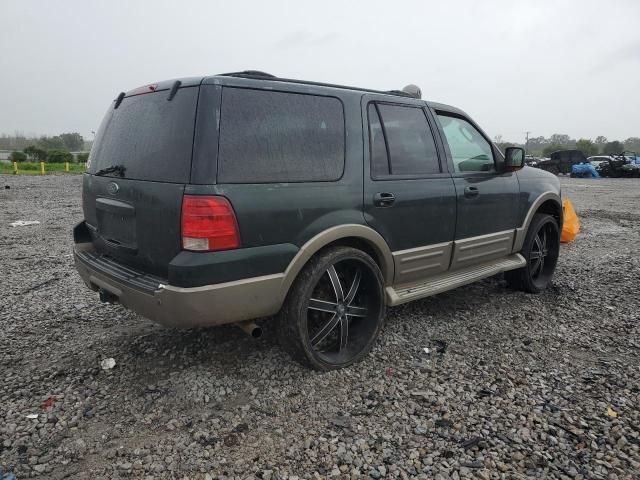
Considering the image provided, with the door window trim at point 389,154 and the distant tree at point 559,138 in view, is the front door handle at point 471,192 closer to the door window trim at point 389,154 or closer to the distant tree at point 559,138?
the door window trim at point 389,154

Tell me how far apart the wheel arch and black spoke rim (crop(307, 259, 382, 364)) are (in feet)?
0.50

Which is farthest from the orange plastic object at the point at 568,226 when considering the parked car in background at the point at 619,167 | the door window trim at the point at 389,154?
the parked car in background at the point at 619,167

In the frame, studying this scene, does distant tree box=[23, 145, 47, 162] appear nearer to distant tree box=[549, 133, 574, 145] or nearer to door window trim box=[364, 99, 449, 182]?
door window trim box=[364, 99, 449, 182]

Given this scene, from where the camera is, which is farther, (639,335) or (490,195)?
(490,195)

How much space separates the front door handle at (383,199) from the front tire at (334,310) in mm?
375

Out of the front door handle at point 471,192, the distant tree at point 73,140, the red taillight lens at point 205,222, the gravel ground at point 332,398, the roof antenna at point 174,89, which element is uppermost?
the distant tree at point 73,140

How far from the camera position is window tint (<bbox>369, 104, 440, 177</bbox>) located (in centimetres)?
345

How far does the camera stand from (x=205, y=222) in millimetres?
2539

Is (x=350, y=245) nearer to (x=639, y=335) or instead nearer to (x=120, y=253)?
(x=120, y=253)

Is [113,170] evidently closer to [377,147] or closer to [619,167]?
[377,147]

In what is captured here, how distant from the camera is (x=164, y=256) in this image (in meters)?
2.68

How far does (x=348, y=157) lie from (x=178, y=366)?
185 cm

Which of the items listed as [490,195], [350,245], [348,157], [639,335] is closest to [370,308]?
[350,245]

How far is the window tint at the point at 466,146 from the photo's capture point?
4.06 meters
